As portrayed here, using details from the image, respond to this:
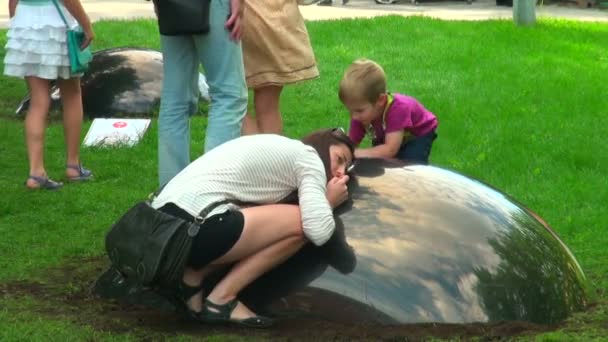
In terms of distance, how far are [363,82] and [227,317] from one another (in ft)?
4.62

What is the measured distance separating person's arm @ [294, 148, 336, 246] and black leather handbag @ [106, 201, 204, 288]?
0.42m

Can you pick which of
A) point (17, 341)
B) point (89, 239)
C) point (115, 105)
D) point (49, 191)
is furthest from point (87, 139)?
point (17, 341)

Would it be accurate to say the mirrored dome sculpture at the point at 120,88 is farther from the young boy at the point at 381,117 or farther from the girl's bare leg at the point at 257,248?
the girl's bare leg at the point at 257,248

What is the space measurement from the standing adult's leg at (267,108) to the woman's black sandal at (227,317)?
8.88 ft

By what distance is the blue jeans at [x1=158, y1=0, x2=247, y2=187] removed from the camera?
6.48 m

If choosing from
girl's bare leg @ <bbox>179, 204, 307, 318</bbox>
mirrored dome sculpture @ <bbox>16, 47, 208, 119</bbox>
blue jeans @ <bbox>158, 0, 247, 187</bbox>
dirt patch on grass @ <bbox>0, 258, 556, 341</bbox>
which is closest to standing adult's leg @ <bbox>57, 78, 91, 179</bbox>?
blue jeans @ <bbox>158, 0, 247, 187</bbox>

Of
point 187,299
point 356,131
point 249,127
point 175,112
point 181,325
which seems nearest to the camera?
point 187,299

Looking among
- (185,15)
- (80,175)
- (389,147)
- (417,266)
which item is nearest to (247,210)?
(417,266)

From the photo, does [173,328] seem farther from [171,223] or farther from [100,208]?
[100,208]

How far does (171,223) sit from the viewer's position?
16.4ft

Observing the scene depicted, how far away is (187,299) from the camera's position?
521cm

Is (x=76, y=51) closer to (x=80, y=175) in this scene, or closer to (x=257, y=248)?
(x=80, y=175)

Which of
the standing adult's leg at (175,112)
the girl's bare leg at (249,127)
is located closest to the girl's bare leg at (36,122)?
the girl's bare leg at (249,127)

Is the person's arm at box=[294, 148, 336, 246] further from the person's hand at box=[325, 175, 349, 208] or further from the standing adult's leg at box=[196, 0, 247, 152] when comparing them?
the standing adult's leg at box=[196, 0, 247, 152]
